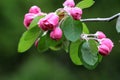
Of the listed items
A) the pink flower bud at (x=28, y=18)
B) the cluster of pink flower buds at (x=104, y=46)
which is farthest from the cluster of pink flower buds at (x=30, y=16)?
the cluster of pink flower buds at (x=104, y=46)

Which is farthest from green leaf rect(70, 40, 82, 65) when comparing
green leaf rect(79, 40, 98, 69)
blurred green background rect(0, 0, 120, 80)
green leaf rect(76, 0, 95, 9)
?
blurred green background rect(0, 0, 120, 80)

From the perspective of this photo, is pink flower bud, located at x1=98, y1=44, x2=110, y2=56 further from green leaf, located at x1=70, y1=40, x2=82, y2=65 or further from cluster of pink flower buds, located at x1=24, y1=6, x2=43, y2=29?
cluster of pink flower buds, located at x1=24, y1=6, x2=43, y2=29

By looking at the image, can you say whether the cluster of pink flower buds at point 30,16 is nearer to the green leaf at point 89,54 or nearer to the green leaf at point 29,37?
the green leaf at point 29,37

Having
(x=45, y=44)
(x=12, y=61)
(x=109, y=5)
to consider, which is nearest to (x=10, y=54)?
(x=12, y=61)

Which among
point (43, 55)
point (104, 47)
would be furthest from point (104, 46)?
point (43, 55)

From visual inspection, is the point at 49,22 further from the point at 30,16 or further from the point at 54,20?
the point at 30,16
